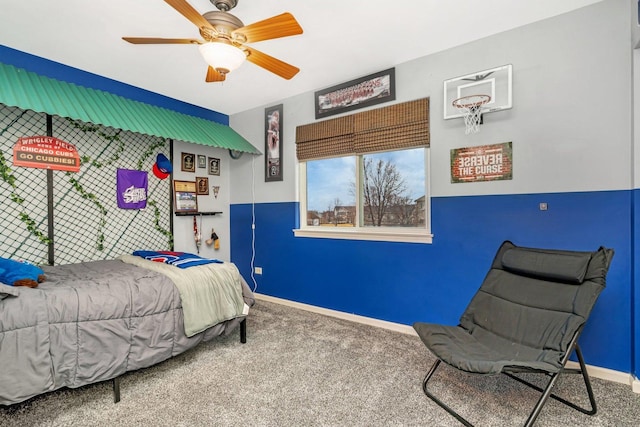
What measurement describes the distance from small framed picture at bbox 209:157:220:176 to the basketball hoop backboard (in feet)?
10.2

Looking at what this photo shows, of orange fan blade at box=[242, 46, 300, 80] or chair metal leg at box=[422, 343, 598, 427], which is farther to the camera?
orange fan blade at box=[242, 46, 300, 80]

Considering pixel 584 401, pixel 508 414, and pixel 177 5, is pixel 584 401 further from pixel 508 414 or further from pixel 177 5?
pixel 177 5

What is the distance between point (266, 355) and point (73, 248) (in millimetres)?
2263

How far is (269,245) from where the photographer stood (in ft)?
13.6

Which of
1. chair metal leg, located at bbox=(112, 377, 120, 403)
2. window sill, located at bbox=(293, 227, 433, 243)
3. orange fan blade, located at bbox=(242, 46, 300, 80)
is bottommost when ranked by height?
chair metal leg, located at bbox=(112, 377, 120, 403)

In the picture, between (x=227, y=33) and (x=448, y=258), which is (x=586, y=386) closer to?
(x=448, y=258)

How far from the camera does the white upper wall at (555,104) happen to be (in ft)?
6.94

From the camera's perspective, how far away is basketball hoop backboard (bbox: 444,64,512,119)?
2.49 metres

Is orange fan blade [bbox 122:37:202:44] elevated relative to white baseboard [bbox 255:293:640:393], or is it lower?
elevated

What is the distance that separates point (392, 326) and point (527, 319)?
4.50ft

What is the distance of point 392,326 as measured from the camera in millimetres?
3113

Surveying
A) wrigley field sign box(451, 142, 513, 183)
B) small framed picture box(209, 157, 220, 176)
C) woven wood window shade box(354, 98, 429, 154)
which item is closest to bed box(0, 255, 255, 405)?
woven wood window shade box(354, 98, 429, 154)

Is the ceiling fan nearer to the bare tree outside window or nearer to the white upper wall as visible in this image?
the white upper wall

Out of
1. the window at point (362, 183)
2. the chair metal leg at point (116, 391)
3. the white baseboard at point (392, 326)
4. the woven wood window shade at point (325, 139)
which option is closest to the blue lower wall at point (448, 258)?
the white baseboard at point (392, 326)
